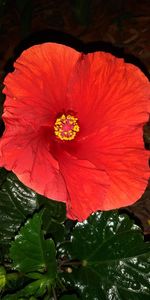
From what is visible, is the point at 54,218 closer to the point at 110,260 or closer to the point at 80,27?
the point at 110,260

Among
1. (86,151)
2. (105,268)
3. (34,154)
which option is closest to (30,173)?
(34,154)

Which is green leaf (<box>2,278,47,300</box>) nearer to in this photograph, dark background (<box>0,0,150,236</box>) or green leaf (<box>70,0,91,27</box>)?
dark background (<box>0,0,150,236</box>)

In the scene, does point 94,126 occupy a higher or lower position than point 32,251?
higher

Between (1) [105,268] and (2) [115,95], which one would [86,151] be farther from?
(1) [105,268]

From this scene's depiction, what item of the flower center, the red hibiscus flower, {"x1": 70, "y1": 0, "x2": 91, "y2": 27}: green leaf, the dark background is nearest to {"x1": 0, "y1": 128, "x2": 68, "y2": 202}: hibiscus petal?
the red hibiscus flower

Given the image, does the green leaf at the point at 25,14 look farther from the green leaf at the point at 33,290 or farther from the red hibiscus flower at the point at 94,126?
the green leaf at the point at 33,290

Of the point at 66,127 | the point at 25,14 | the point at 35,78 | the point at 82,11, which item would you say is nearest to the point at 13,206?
the point at 66,127
